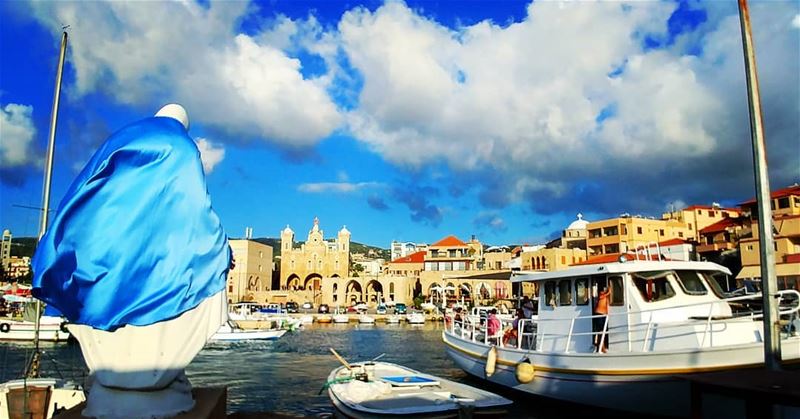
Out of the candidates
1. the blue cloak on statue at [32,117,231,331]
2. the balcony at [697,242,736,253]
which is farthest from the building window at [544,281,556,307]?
the balcony at [697,242,736,253]

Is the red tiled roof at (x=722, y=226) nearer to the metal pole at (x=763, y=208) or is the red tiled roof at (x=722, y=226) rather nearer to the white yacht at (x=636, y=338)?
the white yacht at (x=636, y=338)

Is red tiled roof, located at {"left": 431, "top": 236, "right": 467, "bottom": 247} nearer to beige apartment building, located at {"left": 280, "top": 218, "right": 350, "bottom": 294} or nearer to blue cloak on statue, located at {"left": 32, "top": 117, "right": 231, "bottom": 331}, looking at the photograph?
beige apartment building, located at {"left": 280, "top": 218, "right": 350, "bottom": 294}

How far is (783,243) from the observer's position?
143 ft

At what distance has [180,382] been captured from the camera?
466 centimetres

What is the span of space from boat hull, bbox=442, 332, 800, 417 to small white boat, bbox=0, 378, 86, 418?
9.71 metres

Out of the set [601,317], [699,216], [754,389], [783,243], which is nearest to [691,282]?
[601,317]

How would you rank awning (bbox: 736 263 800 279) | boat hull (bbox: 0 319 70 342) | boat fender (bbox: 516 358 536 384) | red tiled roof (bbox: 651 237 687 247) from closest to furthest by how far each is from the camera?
1. boat fender (bbox: 516 358 536 384)
2. boat hull (bbox: 0 319 70 342)
3. awning (bbox: 736 263 800 279)
4. red tiled roof (bbox: 651 237 687 247)

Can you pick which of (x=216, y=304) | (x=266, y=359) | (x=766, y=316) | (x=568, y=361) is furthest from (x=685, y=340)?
(x=266, y=359)

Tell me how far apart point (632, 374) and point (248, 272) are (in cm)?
9367

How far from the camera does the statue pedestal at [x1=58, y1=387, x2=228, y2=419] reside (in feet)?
14.9

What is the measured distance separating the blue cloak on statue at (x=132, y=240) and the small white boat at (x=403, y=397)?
642 centimetres

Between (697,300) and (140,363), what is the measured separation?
463 inches

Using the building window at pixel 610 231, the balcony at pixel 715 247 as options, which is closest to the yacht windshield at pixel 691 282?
the balcony at pixel 715 247

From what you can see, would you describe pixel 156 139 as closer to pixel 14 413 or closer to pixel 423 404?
pixel 14 413
